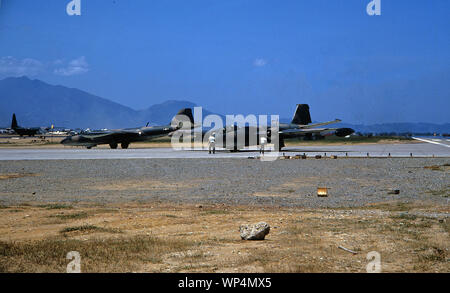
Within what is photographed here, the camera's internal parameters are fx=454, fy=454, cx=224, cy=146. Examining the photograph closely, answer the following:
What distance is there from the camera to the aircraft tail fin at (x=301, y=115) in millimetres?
61694

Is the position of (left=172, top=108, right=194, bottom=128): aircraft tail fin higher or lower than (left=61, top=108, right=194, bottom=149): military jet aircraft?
higher

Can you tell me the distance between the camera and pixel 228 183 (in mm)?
21719

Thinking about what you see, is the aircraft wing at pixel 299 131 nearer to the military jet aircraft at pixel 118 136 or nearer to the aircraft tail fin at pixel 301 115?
the aircraft tail fin at pixel 301 115

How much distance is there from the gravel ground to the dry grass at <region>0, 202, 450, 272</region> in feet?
8.29

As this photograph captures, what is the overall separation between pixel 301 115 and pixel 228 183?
4235 cm

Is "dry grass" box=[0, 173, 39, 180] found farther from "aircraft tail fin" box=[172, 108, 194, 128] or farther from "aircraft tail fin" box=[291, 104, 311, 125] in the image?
"aircraft tail fin" box=[291, 104, 311, 125]

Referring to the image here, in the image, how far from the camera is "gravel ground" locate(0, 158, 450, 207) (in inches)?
668

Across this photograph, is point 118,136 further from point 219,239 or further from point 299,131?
point 219,239

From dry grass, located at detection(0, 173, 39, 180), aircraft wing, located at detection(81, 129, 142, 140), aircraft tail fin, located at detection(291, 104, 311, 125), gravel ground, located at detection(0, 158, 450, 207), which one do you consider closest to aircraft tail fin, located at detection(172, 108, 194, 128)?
aircraft wing, located at detection(81, 129, 142, 140)

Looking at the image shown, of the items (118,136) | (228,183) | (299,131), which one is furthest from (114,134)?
(228,183)
